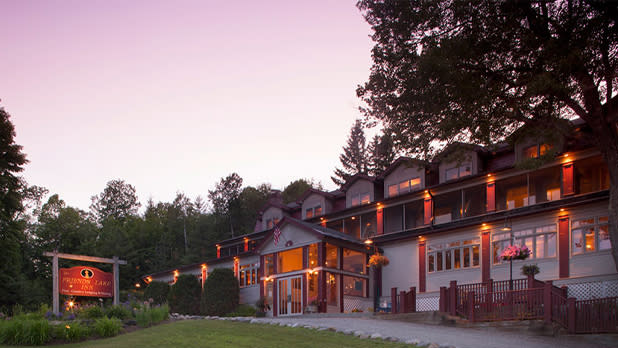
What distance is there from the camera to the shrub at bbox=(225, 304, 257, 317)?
3189cm

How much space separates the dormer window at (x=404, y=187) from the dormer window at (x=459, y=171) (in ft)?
6.79

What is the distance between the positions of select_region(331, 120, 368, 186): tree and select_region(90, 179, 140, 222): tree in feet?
102

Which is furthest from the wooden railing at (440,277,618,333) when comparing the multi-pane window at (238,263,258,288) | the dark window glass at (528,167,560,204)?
the multi-pane window at (238,263,258,288)

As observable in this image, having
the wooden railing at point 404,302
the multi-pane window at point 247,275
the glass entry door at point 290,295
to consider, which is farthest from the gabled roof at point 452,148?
the multi-pane window at point 247,275

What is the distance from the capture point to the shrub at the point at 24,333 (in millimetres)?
15281

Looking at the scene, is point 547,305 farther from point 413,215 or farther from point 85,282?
point 85,282

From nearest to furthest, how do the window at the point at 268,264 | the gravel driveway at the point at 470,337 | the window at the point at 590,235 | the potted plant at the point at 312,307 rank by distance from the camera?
the gravel driveway at the point at 470,337 → the window at the point at 590,235 → the potted plant at the point at 312,307 → the window at the point at 268,264

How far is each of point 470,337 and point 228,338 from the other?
7185mm

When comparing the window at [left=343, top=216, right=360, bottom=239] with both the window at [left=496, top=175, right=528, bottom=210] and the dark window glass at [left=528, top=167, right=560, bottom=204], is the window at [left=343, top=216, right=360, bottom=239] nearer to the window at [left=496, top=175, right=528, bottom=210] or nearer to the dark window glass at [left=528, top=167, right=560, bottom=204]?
the window at [left=496, top=175, right=528, bottom=210]

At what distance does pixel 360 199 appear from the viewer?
36312mm

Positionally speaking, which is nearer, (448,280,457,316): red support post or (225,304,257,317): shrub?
(448,280,457,316): red support post

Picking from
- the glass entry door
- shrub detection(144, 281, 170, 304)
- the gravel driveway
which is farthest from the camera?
shrub detection(144, 281, 170, 304)

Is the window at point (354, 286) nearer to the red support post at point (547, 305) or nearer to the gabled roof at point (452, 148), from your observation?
the gabled roof at point (452, 148)

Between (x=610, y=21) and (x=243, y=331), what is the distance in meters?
14.7
